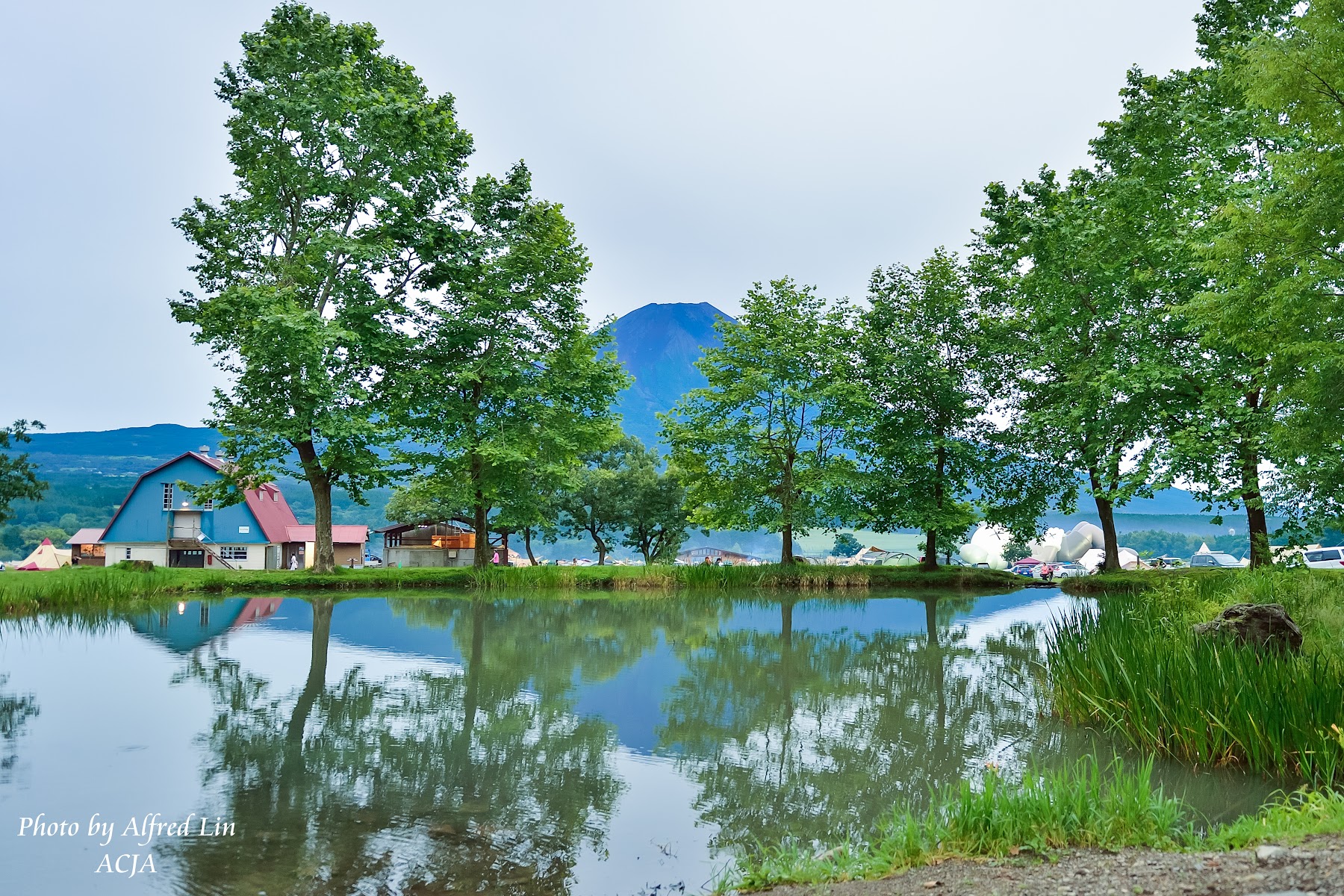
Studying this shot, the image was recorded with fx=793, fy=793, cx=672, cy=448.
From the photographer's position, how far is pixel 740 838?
15.7ft

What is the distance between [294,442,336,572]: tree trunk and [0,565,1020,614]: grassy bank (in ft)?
1.65

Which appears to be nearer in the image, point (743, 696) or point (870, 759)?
point (870, 759)

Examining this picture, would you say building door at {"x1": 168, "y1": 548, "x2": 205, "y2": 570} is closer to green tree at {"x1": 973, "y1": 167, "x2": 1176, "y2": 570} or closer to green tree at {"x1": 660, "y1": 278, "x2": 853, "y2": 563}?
green tree at {"x1": 660, "y1": 278, "x2": 853, "y2": 563}

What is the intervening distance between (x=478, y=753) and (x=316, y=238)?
19.0 m

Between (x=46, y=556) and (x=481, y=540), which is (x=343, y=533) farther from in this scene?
(x=481, y=540)

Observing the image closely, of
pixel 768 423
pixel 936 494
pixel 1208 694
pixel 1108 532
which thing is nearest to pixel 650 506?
pixel 768 423

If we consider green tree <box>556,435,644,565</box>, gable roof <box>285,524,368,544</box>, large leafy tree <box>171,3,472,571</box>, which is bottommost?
gable roof <box>285,524,368,544</box>

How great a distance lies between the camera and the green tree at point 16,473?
3728cm

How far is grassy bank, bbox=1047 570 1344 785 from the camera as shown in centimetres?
548

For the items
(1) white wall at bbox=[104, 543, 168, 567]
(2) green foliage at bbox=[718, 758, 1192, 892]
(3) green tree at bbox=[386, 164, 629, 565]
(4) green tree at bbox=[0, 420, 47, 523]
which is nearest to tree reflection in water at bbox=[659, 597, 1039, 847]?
(2) green foliage at bbox=[718, 758, 1192, 892]

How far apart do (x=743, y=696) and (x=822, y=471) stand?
1747cm

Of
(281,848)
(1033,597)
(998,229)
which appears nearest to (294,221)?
(998,229)

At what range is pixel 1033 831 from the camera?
3.96 m

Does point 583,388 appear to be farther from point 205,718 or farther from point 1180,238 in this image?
point 205,718
